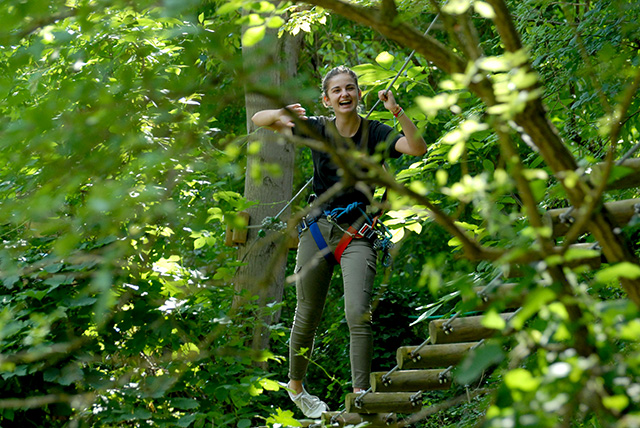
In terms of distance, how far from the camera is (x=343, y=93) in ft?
10.7

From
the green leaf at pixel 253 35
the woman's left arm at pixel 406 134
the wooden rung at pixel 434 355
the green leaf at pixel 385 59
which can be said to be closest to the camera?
the green leaf at pixel 253 35

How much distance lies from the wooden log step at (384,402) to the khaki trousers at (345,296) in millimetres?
133

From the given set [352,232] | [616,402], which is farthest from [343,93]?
A: [616,402]

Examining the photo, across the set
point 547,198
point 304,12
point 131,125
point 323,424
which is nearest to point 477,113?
point 547,198

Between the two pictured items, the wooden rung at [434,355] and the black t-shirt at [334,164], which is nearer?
the wooden rung at [434,355]

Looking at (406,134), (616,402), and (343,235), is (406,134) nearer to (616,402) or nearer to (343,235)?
(343,235)

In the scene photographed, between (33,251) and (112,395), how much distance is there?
0.78 meters

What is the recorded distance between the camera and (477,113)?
11.7 ft

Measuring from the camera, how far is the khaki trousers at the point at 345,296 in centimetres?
315

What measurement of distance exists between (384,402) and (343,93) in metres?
→ 1.37

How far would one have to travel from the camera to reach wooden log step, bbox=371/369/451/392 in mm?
2949

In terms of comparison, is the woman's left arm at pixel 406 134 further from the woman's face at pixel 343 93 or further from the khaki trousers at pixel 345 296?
the khaki trousers at pixel 345 296

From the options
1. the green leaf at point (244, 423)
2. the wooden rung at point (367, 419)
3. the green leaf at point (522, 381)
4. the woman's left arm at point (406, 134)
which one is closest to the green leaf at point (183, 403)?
the green leaf at point (244, 423)

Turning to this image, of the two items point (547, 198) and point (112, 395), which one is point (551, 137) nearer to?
point (547, 198)
